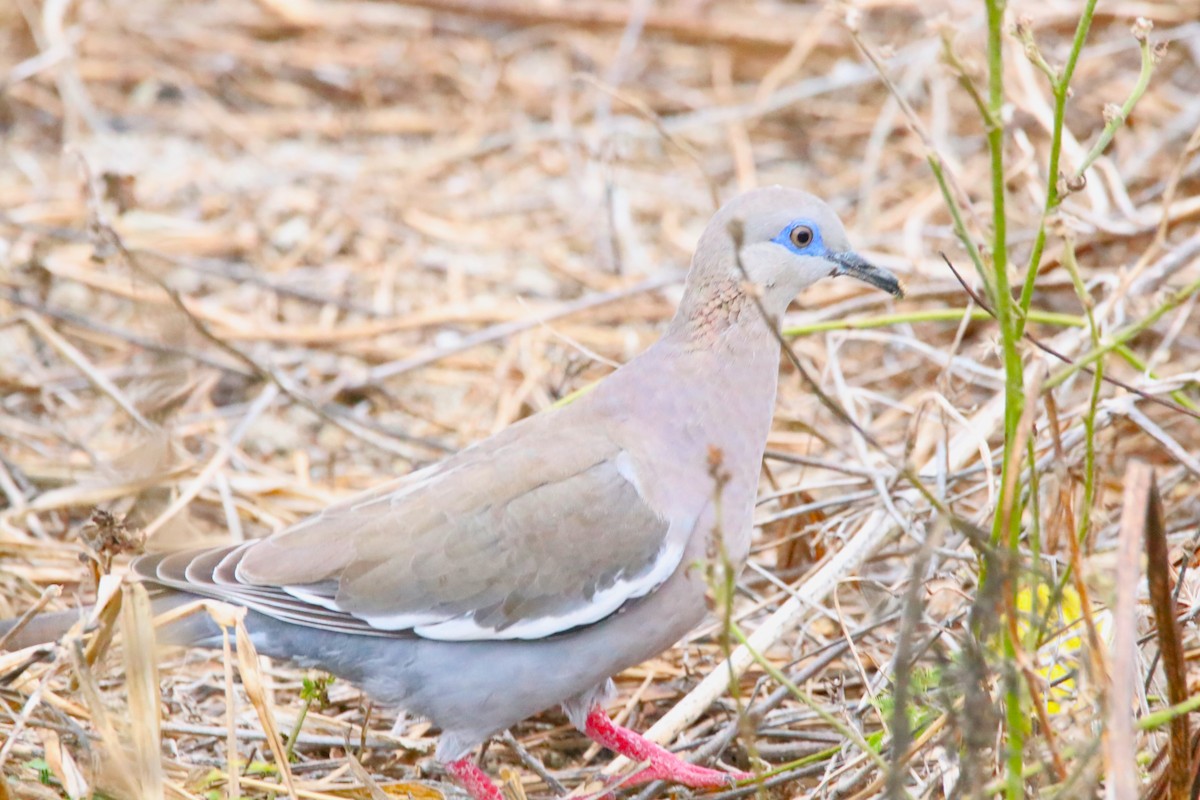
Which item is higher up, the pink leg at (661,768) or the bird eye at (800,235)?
the bird eye at (800,235)

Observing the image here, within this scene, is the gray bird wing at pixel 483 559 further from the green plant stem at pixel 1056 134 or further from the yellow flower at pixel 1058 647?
the green plant stem at pixel 1056 134

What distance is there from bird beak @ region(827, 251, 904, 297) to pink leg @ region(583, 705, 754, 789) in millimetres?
1020

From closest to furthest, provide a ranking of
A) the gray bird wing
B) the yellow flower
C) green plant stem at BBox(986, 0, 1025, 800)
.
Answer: green plant stem at BBox(986, 0, 1025, 800) < the yellow flower < the gray bird wing

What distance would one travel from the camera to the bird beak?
8.77 ft

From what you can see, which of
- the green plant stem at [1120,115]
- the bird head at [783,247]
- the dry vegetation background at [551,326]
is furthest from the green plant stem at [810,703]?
the bird head at [783,247]

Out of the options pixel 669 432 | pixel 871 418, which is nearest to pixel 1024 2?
pixel 871 418

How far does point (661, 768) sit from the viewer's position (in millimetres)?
2477

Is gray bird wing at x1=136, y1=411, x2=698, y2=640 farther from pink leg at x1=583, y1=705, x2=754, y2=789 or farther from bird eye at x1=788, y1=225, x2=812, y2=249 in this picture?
bird eye at x1=788, y1=225, x2=812, y2=249

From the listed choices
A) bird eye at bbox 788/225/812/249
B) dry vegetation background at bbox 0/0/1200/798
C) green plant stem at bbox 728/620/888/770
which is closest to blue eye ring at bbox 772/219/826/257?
bird eye at bbox 788/225/812/249

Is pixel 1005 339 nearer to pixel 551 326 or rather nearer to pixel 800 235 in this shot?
pixel 800 235

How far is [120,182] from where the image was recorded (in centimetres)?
364

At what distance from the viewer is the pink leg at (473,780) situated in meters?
2.52

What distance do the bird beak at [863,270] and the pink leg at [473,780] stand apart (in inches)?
48.9

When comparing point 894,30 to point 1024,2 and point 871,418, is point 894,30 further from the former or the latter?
point 871,418
